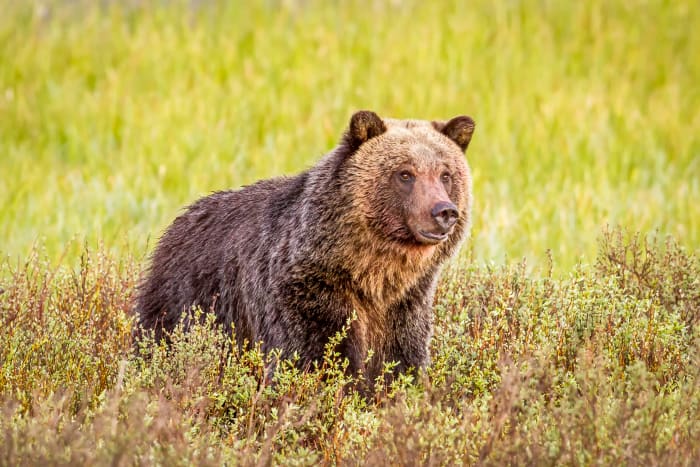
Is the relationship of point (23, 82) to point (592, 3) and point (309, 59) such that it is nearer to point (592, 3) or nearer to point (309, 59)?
point (309, 59)

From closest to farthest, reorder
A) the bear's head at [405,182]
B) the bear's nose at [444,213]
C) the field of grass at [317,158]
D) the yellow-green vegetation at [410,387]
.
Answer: the yellow-green vegetation at [410,387], the field of grass at [317,158], the bear's nose at [444,213], the bear's head at [405,182]

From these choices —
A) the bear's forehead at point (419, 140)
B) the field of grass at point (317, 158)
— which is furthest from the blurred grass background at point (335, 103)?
the bear's forehead at point (419, 140)

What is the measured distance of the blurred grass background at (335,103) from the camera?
373 inches

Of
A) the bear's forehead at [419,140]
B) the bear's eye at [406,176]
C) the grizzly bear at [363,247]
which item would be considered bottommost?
the grizzly bear at [363,247]

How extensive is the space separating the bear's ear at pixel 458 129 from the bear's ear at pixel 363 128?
0.36 meters

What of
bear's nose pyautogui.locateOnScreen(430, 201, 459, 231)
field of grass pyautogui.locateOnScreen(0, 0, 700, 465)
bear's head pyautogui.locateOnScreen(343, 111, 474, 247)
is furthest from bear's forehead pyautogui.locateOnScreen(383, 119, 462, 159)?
field of grass pyautogui.locateOnScreen(0, 0, 700, 465)

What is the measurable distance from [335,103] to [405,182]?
232 inches

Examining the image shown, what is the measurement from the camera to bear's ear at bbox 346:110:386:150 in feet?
19.3

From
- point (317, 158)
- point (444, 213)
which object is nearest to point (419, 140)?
point (444, 213)

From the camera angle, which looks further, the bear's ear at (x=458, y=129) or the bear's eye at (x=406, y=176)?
the bear's ear at (x=458, y=129)

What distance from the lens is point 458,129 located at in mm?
6145

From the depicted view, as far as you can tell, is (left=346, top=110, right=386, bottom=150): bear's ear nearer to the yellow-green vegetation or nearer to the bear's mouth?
the bear's mouth

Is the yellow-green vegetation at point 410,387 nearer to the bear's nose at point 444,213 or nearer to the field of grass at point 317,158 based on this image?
the field of grass at point 317,158

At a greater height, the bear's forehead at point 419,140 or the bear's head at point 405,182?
the bear's forehead at point 419,140
